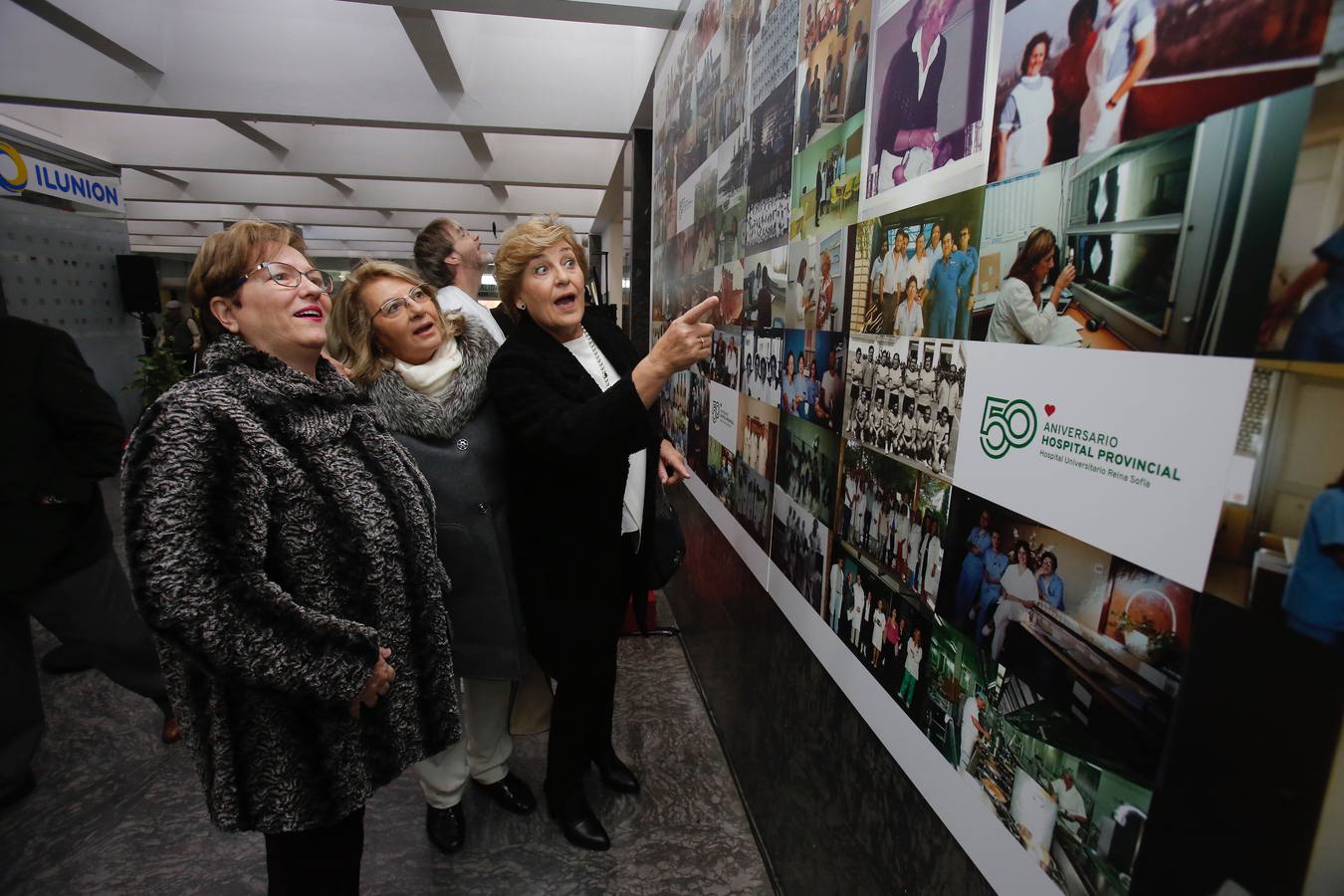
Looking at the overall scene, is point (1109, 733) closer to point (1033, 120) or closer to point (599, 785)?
point (1033, 120)

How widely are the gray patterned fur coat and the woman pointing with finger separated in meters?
0.35

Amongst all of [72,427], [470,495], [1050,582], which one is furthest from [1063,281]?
[72,427]

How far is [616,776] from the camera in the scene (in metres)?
2.32

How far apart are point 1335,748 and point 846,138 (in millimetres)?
1230

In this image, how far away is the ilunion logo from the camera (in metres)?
5.07

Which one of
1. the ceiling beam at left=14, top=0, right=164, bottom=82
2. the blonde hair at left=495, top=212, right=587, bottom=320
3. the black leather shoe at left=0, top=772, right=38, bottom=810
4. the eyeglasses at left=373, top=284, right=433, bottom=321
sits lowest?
the black leather shoe at left=0, top=772, right=38, bottom=810

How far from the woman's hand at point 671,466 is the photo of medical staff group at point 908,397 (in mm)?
906

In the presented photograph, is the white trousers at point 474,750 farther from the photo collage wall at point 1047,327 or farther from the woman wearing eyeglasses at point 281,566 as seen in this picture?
the photo collage wall at point 1047,327

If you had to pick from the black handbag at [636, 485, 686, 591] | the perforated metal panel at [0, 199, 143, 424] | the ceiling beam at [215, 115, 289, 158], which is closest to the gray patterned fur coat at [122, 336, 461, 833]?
the black handbag at [636, 485, 686, 591]

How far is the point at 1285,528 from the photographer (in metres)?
0.52

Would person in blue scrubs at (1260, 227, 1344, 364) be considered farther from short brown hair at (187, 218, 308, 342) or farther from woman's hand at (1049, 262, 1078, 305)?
short brown hair at (187, 218, 308, 342)

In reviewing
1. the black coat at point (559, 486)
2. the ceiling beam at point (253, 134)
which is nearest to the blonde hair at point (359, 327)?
the black coat at point (559, 486)

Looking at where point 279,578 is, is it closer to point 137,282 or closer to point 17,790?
point 17,790

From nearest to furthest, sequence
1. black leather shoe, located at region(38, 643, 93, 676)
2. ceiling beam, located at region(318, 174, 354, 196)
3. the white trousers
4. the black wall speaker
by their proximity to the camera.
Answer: the white trousers, black leather shoe, located at region(38, 643, 93, 676), the black wall speaker, ceiling beam, located at region(318, 174, 354, 196)
